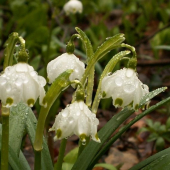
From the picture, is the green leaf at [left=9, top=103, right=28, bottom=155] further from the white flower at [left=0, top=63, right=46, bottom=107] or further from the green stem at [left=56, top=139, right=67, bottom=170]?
the white flower at [left=0, top=63, right=46, bottom=107]

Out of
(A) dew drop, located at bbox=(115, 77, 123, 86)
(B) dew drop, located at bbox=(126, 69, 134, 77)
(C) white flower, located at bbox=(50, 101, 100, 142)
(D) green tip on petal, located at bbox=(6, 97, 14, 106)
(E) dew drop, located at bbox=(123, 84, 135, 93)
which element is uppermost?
(B) dew drop, located at bbox=(126, 69, 134, 77)

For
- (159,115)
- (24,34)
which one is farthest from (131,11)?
(159,115)

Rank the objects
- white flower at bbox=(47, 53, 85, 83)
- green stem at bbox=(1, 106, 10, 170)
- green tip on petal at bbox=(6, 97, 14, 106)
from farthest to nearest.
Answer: white flower at bbox=(47, 53, 85, 83), green stem at bbox=(1, 106, 10, 170), green tip on petal at bbox=(6, 97, 14, 106)

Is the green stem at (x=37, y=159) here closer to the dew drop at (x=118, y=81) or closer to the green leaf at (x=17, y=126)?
the green leaf at (x=17, y=126)

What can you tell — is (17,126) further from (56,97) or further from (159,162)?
(159,162)

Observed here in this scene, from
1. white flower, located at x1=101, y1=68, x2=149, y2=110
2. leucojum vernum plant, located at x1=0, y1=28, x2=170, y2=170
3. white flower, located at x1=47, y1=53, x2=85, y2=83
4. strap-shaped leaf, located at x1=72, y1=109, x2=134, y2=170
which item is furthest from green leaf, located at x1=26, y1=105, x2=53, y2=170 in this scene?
white flower, located at x1=101, y1=68, x2=149, y2=110

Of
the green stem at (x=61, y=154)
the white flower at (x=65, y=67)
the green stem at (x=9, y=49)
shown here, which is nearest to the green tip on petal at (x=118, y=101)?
the white flower at (x=65, y=67)
